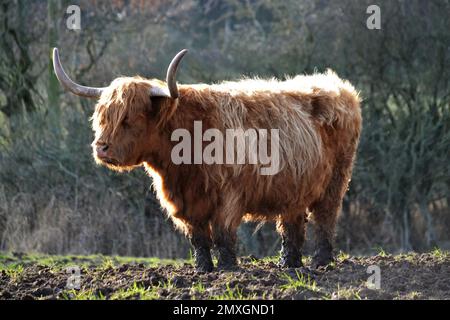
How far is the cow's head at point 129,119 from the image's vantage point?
690 cm

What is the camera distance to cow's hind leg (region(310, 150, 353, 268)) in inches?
314

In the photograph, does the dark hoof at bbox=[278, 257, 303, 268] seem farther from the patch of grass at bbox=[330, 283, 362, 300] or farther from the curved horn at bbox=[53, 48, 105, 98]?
the curved horn at bbox=[53, 48, 105, 98]

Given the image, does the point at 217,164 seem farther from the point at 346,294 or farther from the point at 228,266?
the point at 346,294

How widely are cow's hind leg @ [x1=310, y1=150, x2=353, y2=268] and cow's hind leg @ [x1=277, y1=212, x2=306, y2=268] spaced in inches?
6.0

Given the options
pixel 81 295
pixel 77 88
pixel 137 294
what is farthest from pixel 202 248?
pixel 77 88

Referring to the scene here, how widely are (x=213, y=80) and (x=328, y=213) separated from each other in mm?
7015

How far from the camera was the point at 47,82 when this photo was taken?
15445mm

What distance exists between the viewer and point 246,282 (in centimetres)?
630

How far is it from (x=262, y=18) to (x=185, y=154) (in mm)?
10499

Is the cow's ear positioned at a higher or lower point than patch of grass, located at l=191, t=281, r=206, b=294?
higher

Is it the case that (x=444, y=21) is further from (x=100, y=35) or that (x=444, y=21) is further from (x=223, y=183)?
(x=223, y=183)

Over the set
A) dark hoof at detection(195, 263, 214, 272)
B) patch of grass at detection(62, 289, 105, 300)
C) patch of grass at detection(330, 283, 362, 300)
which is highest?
dark hoof at detection(195, 263, 214, 272)

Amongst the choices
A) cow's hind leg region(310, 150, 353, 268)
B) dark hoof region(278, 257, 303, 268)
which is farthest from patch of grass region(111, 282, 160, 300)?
cow's hind leg region(310, 150, 353, 268)

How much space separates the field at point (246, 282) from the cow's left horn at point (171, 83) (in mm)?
1481
